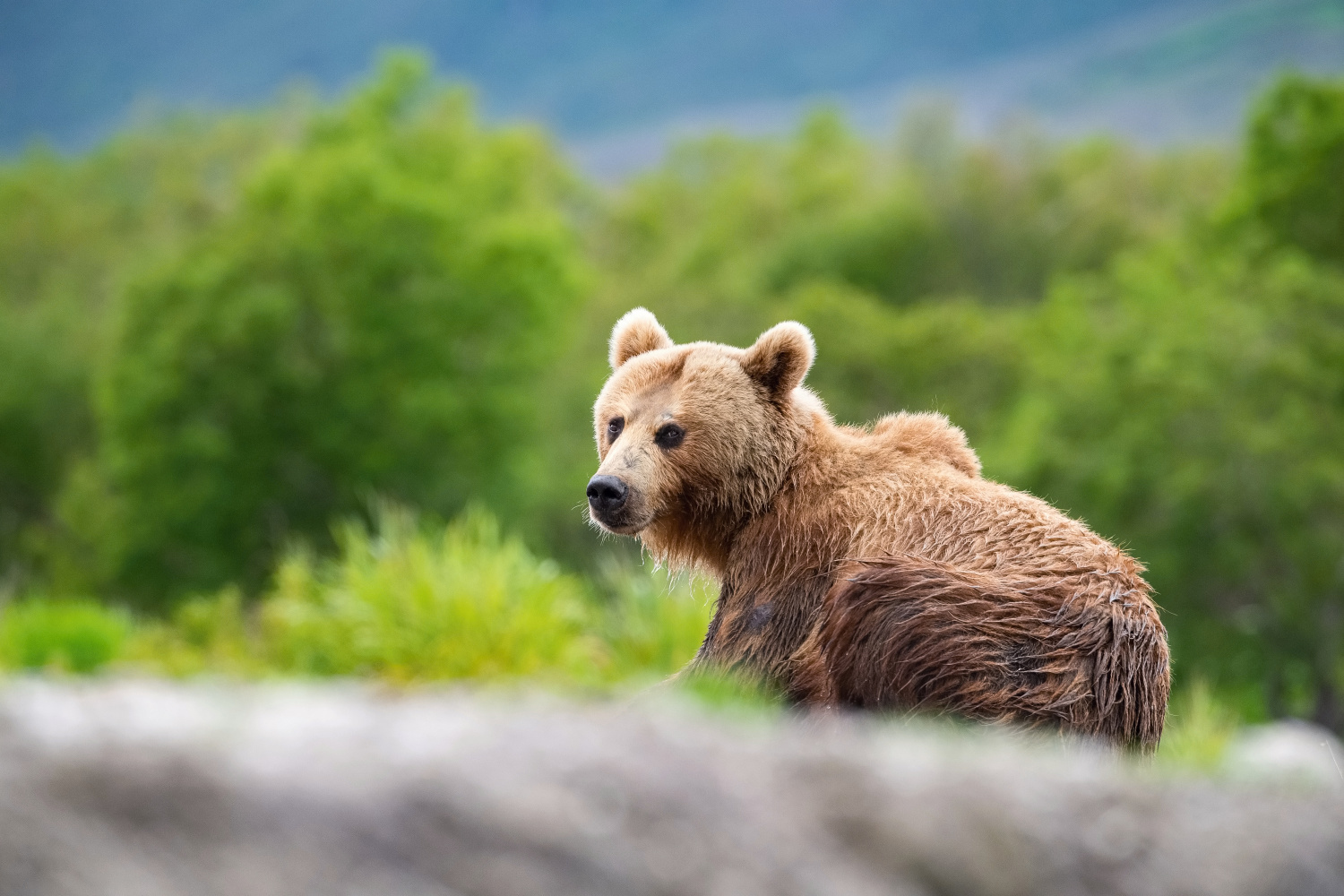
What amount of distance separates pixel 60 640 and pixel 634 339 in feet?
25.5

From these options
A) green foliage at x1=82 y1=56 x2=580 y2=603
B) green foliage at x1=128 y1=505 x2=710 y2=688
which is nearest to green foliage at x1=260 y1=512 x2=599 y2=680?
green foliage at x1=128 y1=505 x2=710 y2=688

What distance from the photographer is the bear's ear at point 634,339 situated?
5.21 m

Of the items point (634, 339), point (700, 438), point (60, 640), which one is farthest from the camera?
point (60, 640)

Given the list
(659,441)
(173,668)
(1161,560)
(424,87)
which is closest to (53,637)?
(173,668)

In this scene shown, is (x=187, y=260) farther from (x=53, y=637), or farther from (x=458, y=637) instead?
(x=458, y=637)

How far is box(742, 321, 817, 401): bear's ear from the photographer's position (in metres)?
4.70

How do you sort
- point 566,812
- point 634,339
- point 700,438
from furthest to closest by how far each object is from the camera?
1. point 634,339
2. point 700,438
3. point 566,812

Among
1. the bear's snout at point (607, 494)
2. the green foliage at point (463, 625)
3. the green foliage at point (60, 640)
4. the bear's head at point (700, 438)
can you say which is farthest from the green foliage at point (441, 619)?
the bear's snout at point (607, 494)

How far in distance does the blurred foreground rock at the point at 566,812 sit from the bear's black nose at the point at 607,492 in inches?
80.2

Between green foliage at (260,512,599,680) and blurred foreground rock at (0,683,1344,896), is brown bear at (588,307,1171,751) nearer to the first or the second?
blurred foreground rock at (0,683,1344,896)

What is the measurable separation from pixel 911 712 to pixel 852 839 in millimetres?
1401

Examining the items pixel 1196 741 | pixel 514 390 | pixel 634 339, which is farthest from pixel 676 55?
pixel 634 339

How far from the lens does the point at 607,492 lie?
4.52 m

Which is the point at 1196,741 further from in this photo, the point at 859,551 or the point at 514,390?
the point at 514,390
